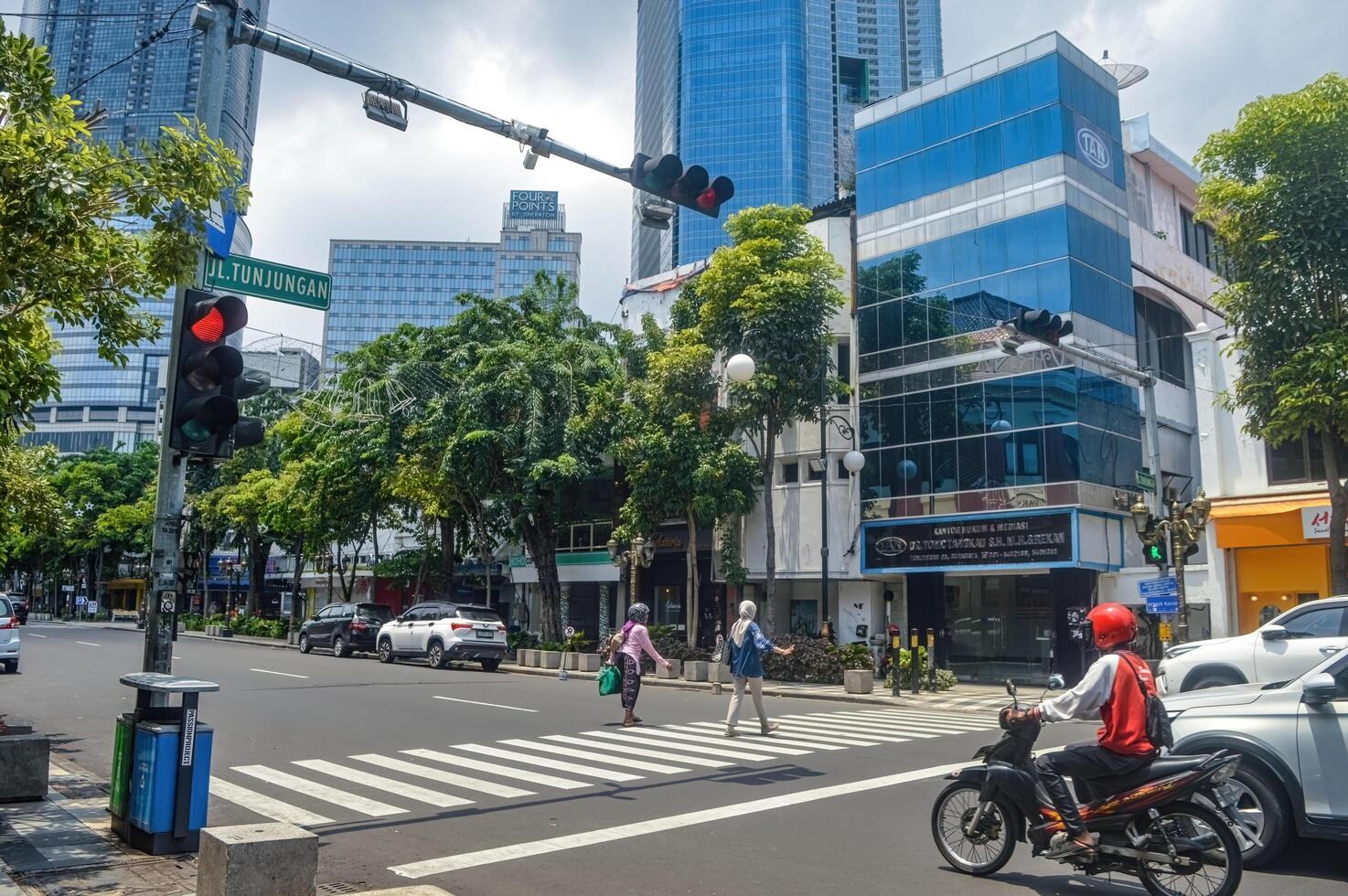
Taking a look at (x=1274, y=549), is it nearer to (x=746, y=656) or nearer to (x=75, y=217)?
(x=746, y=656)

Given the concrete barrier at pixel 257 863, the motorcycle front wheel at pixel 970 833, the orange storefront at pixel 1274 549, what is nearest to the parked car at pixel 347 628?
the orange storefront at pixel 1274 549

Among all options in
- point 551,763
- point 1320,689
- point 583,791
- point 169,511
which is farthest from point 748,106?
point 1320,689

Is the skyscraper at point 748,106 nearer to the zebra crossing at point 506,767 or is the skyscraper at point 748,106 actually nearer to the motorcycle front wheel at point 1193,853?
the zebra crossing at point 506,767

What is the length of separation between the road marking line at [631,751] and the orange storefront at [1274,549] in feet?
56.4

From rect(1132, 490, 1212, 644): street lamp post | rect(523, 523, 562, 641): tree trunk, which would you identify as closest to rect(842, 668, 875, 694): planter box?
rect(1132, 490, 1212, 644): street lamp post

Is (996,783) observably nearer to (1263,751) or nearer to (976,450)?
(1263,751)

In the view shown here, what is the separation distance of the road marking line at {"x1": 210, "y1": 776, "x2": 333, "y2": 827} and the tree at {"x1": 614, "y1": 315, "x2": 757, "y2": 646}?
19.2 m

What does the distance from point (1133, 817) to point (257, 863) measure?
4.99 m

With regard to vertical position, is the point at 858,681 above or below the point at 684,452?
below

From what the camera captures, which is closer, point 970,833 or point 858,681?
point 970,833

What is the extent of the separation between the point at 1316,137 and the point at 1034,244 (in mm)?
9751

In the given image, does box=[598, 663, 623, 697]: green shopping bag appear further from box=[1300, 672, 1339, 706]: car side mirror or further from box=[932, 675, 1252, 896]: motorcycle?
box=[1300, 672, 1339, 706]: car side mirror

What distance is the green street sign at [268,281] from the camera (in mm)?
7996

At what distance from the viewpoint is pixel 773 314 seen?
1083 inches
